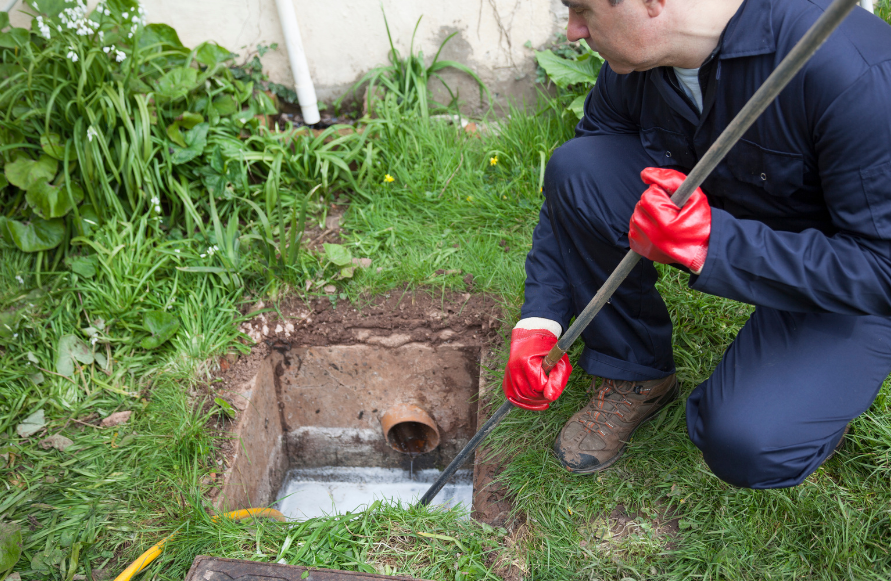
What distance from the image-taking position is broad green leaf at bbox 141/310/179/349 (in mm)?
2371

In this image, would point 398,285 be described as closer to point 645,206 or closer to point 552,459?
point 552,459

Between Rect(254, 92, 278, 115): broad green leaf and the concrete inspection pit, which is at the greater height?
Rect(254, 92, 278, 115): broad green leaf

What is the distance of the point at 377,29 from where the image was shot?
9.85 feet

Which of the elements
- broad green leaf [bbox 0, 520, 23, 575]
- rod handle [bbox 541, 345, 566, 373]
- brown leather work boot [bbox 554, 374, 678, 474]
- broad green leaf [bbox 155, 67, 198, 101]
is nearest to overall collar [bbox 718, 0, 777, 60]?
rod handle [bbox 541, 345, 566, 373]

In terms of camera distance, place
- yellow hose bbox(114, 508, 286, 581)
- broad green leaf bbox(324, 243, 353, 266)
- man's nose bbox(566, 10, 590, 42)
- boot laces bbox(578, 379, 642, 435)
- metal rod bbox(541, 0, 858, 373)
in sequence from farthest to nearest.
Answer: broad green leaf bbox(324, 243, 353, 266)
boot laces bbox(578, 379, 642, 435)
yellow hose bbox(114, 508, 286, 581)
man's nose bbox(566, 10, 590, 42)
metal rod bbox(541, 0, 858, 373)

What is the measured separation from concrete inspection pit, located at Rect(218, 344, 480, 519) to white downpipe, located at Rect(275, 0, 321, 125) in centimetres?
131

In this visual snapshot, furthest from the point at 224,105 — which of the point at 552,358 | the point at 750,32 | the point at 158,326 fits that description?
the point at 750,32

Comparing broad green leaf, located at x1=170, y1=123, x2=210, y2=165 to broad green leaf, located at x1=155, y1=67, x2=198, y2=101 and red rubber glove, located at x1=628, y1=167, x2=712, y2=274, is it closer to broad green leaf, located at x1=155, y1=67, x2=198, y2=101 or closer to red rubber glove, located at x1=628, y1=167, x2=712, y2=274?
broad green leaf, located at x1=155, y1=67, x2=198, y2=101

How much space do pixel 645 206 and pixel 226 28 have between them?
256 cm

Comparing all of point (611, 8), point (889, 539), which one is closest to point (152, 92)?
point (611, 8)

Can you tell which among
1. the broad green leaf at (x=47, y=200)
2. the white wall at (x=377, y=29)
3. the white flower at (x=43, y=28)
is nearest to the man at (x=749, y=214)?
the white wall at (x=377, y=29)

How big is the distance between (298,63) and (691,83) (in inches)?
82.8

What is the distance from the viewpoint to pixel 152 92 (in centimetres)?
261

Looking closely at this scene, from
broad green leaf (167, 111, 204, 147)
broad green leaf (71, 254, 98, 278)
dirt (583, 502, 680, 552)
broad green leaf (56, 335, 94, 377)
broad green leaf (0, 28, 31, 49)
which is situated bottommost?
dirt (583, 502, 680, 552)
